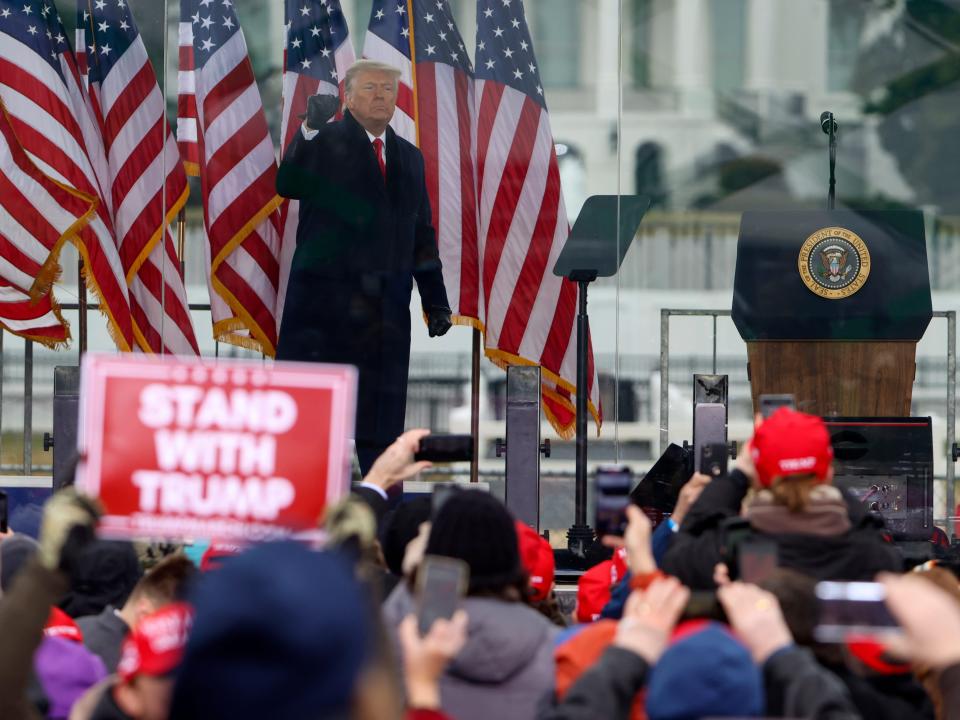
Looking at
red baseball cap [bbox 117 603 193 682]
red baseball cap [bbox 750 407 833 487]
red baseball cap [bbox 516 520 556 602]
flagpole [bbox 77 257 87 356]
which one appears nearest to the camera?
red baseball cap [bbox 117 603 193 682]

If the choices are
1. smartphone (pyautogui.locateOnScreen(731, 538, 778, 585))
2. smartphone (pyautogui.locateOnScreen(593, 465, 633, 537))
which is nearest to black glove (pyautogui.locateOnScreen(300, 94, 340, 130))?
smartphone (pyautogui.locateOnScreen(593, 465, 633, 537))

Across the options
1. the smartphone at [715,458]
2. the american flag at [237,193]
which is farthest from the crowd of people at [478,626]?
the american flag at [237,193]

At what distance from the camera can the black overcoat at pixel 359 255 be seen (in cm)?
770

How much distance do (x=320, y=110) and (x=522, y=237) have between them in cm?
121

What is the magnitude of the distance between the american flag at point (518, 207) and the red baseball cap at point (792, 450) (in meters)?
4.10

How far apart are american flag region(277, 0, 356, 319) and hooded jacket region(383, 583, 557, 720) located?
5.01 metres

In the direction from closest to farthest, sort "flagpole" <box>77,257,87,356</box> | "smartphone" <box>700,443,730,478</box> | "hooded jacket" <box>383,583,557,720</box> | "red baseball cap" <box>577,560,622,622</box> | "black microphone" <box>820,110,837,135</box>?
"hooded jacket" <box>383,583,557,720</box> → "red baseball cap" <box>577,560,622,622</box> → "smartphone" <box>700,443,730,478</box> → "flagpole" <box>77,257,87,356</box> → "black microphone" <box>820,110,837,135</box>

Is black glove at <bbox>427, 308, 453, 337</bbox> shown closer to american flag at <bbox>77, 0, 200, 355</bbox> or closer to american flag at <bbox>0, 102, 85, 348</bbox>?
american flag at <bbox>77, 0, 200, 355</bbox>

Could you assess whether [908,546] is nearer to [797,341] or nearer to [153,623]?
[797,341]

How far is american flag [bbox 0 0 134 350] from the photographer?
7680 millimetres

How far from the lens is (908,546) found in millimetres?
6836

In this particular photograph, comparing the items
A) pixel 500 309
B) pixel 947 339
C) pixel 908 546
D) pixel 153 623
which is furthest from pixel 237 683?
pixel 947 339

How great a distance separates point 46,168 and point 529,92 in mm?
2476

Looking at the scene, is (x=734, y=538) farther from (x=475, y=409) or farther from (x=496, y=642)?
(x=475, y=409)
